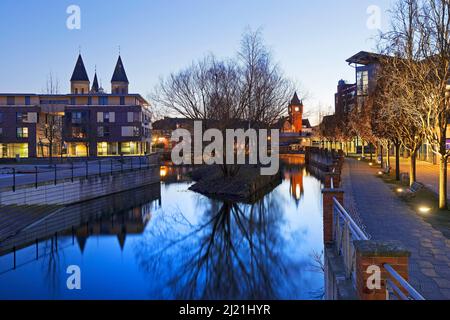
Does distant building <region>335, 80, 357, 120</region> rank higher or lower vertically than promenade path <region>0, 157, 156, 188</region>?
higher

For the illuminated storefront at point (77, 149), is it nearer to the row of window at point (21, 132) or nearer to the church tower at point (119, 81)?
the row of window at point (21, 132)

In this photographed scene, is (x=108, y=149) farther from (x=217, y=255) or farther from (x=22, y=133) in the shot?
(x=217, y=255)

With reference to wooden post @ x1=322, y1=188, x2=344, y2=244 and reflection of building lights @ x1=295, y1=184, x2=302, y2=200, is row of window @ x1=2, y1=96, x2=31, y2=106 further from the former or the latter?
wooden post @ x1=322, y1=188, x2=344, y2=244

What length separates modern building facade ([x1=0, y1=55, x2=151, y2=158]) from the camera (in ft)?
193

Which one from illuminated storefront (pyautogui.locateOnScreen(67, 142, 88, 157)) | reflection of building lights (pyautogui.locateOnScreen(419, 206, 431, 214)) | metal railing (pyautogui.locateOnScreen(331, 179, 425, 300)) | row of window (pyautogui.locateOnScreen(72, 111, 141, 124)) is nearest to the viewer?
metal railing (pyautogui.locateOnScreen(331, 179, 425, 300))

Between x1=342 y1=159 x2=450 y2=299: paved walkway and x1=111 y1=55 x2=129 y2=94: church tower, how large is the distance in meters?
67.5

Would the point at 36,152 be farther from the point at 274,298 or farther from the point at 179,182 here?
the point at 274,298

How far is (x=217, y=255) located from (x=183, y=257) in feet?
4.12

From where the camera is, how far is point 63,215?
20234 mm

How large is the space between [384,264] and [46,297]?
29.7ft

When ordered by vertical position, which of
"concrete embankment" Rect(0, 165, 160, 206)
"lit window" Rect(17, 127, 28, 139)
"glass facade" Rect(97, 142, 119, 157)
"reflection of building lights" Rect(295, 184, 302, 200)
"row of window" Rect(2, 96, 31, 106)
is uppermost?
"row of window" Rect(2, 96, 31, 106)

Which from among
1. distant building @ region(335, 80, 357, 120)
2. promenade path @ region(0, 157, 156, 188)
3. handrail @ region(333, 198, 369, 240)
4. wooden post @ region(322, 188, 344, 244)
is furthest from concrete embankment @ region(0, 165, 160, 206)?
distant building @ region(335, 80, 357, 120)

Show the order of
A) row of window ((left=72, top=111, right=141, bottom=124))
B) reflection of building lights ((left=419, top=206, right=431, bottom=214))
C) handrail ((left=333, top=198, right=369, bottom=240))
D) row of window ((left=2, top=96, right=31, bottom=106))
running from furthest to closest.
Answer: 1. row of window ((left=72, top=111, right=141, bottom=124))
2. row of window ((left=2, top=96, right=31, bottom=106))
3. reflection of building lights ((left=419, top=206, right=431, bottom=214))
4. handrail ((left=333, top=198, right=369, bottom=240))

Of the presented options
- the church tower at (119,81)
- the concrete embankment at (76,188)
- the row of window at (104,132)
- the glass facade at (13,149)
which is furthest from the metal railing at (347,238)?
the church tower at (119,81)
